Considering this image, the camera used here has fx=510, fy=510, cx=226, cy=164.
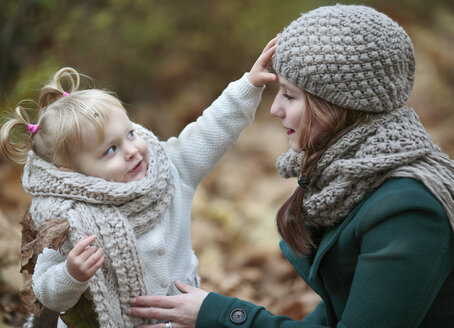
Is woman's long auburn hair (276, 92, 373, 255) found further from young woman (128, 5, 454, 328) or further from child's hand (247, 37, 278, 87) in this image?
child's hand (247, 37, 278, 87)

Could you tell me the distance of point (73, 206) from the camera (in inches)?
73.8

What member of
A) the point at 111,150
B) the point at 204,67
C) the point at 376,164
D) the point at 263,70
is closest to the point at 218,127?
the point at 263,70

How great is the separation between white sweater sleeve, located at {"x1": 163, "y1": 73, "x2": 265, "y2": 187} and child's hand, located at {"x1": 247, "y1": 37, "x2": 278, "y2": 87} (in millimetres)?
27

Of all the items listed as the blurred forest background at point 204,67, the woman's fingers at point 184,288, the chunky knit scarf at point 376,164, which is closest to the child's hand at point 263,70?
the chunky knit scarf at point 376,164

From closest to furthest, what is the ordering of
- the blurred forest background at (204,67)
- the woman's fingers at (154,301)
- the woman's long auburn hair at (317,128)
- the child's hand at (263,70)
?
the woman's long auburn hair at (317,128) → the woman's fingers at (154,301) → the child's hand at (263,70) → the blurred forest background at (204,67)

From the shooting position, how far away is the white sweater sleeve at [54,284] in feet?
5.84

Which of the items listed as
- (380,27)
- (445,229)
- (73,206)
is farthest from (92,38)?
(445,229)

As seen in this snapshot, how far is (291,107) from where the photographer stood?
1879 millimetres

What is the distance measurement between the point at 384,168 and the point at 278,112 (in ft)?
1.48

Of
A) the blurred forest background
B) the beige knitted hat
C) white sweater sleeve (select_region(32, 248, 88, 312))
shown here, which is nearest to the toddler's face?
white sweater sleeve (select_region(32, 248, 88, 312))

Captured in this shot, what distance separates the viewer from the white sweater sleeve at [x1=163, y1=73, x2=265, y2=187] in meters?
2.12

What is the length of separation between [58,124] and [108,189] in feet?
1.05

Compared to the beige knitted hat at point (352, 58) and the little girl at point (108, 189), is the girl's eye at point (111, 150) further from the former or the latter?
the beige knitted hat at point (352, 58)

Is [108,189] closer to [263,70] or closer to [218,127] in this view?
[218,127]
